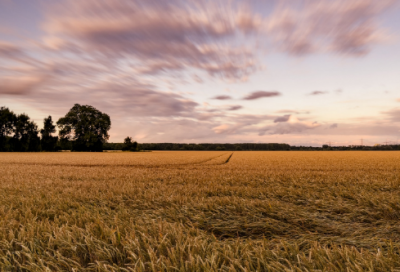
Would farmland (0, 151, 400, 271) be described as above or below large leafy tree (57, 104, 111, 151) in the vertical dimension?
below

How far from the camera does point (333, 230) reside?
3.26m

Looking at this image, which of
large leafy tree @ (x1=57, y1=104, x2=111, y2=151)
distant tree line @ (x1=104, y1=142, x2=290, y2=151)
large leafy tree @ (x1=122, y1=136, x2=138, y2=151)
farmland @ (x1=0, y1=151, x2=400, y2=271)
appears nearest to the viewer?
farmland @ (x1=0, y1=151, x2=400, y2=271)

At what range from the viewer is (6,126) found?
207 ft

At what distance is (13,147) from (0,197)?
76.0m

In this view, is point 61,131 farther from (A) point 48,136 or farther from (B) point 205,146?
(B) point 205,146

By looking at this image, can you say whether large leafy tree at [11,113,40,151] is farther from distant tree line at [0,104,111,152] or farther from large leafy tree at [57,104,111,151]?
large leafy tree at [57,104,111,151]

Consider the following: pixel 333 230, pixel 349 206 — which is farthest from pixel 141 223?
pixel 349 206

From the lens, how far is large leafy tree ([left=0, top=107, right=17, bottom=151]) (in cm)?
6069

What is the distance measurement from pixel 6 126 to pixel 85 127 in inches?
946

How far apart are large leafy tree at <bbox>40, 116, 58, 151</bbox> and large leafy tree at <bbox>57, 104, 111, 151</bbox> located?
14.2 metres

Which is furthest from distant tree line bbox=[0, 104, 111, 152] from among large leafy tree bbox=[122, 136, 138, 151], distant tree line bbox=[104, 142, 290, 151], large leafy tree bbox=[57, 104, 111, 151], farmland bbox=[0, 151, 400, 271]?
farmland bbox=[0, 151, 400, 271]

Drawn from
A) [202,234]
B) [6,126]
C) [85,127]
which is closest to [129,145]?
[85,127]

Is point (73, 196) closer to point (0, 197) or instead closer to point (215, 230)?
point (0, 197)

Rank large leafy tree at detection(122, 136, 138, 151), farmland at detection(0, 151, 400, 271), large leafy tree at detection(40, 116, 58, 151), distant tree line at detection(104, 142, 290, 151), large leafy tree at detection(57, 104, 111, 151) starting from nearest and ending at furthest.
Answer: farmland at detection(0, 151, 400, 271) → large leafy tree at detection(57, 104, 111, 151) → large leafy tree at detection(40, 116, 58, 151) → large leafy tree at detection(122, 136, 138, 151) → distant tree line at detection(104, 142, 290, 151)
